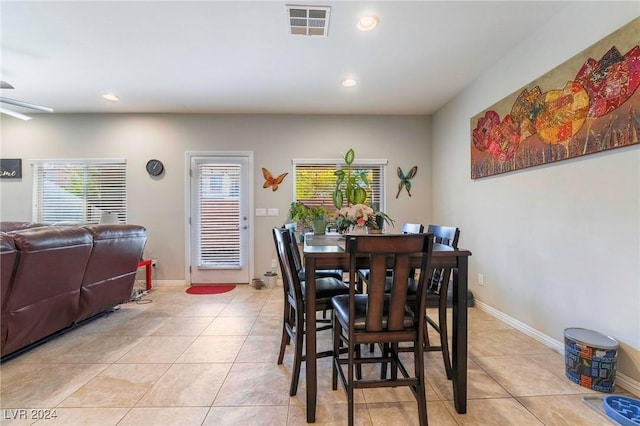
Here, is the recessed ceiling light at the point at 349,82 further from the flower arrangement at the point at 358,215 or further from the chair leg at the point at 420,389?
the chair leg at the point at 420,389

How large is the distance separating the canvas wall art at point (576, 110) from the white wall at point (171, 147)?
6.52 ft

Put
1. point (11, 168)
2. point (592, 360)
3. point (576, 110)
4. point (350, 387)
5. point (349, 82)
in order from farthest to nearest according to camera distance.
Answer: point (11, 168), point (349, 82), point (576, 110), point (592, 360), point (350, 387)

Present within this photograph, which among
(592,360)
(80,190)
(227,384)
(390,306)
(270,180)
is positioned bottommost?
(227,384)

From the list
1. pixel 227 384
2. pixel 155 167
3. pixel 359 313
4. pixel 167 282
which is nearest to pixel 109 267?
pixel 167 282

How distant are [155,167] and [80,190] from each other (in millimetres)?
1248

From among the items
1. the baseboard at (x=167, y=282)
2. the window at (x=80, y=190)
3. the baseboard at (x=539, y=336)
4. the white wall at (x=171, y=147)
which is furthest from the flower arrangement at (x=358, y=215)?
the window at (x=80, y=190)

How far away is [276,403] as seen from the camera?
63.6 inches

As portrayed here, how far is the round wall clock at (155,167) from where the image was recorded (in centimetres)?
430

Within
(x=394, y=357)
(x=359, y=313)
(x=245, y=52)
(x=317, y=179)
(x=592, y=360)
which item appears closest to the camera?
(x=359, y=313)

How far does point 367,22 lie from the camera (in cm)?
226

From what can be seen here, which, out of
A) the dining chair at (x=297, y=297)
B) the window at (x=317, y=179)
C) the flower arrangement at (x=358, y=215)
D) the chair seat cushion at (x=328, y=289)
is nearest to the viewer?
the dining chair at (x=297, y=297)

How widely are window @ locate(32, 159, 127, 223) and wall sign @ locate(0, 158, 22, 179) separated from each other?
1.10ft

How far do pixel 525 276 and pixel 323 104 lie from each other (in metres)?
3.17

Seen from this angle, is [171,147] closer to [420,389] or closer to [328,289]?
[328,289]
